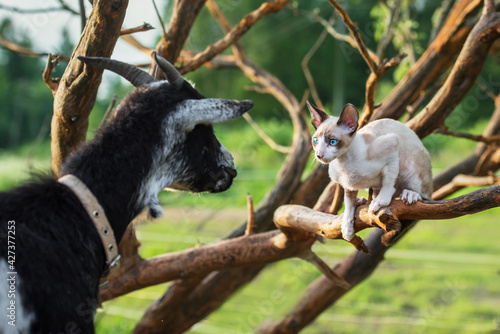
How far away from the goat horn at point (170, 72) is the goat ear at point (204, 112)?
0.07m

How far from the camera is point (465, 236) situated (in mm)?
5629

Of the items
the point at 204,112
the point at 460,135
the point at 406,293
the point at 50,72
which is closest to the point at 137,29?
the point at 50,72

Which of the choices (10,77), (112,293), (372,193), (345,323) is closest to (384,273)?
(345,323)

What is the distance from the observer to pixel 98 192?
152 cm

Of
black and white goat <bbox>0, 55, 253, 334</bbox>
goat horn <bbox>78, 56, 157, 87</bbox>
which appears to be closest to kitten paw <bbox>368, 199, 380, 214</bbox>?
black and white goat <bbox>0, 55, 253, 334</bbox>

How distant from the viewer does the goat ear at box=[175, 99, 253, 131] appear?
5.12 ft

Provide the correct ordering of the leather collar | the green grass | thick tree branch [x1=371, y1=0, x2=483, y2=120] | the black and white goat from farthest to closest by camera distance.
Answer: the green grass
thick tree branch [x1=371, y1=0, x2=483, y2=120]
the leather collar
the black and white goat

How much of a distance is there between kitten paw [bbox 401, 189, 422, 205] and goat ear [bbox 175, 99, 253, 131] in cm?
50

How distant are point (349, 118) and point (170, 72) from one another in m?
0.51

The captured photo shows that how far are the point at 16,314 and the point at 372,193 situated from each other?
3.40 ft

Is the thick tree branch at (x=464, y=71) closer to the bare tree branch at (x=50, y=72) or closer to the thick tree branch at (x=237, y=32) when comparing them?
the thick tree branch at (x=237, y=32)

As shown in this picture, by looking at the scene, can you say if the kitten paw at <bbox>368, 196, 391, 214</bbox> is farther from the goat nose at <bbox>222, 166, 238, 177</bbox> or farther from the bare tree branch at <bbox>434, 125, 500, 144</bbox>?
the bare tree branch at <bbox>434, 125, 500, 144</bbox>

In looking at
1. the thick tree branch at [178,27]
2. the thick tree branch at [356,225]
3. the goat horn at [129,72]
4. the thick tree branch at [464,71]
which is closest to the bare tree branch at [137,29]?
the thick tree branch at [178,27]

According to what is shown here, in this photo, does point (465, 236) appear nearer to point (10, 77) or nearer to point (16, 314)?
point (16, 314)
